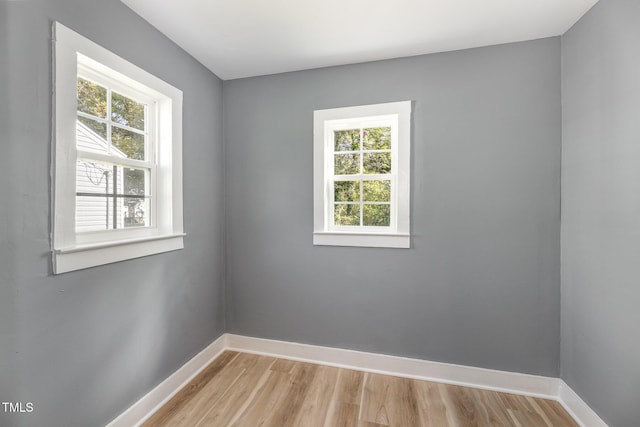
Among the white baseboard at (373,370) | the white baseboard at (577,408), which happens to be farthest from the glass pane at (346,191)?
the white baseboard at (577,408)

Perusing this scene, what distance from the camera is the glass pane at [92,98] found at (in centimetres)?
151

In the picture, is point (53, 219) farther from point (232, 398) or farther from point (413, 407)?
point (413, 407)

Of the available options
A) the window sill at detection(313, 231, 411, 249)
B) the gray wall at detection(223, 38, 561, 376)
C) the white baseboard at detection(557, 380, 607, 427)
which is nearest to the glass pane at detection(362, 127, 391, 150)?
the gray wall at detection(223, 38, 561, 376)

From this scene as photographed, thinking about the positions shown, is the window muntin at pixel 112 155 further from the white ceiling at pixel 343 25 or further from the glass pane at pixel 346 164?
the glass pane at pixel 346 164

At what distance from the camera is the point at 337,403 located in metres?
1.93

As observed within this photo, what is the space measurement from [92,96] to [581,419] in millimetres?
3568

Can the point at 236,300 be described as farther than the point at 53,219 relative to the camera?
Yes

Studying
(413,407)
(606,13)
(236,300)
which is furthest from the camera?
(236,300)

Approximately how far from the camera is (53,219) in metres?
1.31

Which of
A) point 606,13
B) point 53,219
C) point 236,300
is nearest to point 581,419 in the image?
point 606,13

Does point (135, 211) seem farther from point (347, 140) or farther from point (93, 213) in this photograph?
point (347, 140)

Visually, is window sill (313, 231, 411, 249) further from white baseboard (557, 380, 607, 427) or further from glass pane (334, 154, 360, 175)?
white baseboard (557, 380, 607, 427)

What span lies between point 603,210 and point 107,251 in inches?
113

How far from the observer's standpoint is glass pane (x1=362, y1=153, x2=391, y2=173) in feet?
7.83
